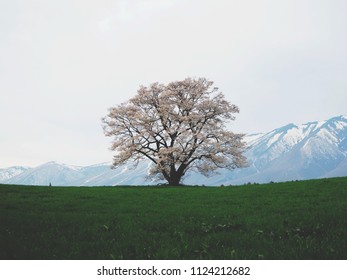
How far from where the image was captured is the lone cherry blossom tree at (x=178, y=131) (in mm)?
48875

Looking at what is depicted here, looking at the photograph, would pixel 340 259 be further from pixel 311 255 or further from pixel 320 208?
pixel 320 208

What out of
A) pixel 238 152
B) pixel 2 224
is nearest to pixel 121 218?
pixel 2 224

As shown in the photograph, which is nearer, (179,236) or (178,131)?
(179,236)


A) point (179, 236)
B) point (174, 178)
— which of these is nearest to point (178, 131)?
point (174, 178)

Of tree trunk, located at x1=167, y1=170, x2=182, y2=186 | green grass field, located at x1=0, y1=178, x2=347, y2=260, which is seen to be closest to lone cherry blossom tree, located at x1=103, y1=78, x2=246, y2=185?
tree trunk, located at x1=167, y1=170, x2=182, y2=186

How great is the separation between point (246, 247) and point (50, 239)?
595 centimetres

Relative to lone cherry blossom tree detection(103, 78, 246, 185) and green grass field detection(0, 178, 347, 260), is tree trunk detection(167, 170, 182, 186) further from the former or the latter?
green grass field detection(0, 178, 347, 260)

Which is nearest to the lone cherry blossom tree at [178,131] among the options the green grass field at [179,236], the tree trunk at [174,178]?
the tree trunk at [174,178]

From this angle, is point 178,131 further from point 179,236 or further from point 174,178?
point 179,236

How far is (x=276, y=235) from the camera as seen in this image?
10.4 metres

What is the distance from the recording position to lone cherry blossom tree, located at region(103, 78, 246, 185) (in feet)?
160

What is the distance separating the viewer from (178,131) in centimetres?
5059

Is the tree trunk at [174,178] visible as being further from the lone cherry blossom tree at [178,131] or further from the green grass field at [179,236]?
the green grass field at [179,236]

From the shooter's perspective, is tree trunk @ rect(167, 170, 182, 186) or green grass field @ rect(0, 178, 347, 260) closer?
green grass field @ rect(0, 178, 347, 260)
